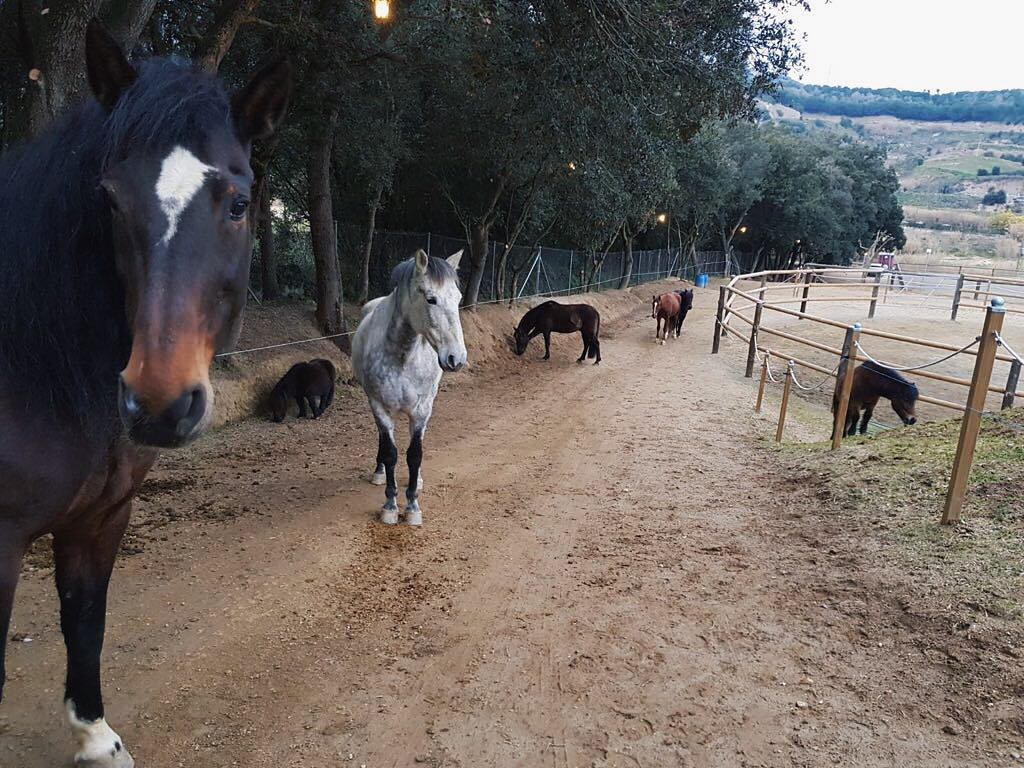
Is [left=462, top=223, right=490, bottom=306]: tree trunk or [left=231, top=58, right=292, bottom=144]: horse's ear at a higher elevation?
[left=231, top=58, right=292, bottom=144]: horse's ear

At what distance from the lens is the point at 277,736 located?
2582mm

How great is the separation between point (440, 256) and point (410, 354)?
390 inches

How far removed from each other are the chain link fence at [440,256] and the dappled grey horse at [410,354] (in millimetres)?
5411

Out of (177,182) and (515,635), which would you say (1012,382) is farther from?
(177,182)

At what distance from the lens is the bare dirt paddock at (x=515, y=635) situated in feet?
8.44

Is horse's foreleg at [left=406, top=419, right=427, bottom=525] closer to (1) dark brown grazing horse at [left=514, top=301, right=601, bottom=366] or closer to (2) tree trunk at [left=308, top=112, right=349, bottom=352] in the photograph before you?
(2) tree trunk at [left=308, top=112, right=349, bottom=352]

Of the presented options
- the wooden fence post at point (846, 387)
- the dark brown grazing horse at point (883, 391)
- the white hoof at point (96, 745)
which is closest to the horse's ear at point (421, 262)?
the white hoof at point (96, 745)

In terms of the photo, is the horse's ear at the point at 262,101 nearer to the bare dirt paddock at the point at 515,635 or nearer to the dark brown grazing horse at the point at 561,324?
the bare dirt paddock at the point at 515,635

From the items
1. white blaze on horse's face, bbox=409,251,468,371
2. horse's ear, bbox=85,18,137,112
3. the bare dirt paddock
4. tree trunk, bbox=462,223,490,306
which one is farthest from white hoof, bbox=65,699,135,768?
tree trunk, bbox=462,223,490,306

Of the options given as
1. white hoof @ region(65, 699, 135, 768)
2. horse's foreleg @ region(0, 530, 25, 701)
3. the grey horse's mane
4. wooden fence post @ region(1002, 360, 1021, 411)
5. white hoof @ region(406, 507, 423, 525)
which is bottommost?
white hoof @ region(406, 507, 423, 525)

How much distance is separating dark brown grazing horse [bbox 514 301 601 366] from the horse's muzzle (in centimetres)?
1161

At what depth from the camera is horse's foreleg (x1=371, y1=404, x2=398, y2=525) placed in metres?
4.80

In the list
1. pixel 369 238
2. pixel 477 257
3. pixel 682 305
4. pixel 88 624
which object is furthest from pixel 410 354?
pixel 682 305

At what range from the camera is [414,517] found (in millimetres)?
4781
